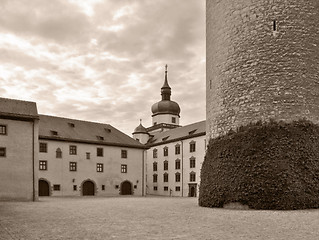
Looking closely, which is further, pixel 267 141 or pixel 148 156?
pixel 148 156

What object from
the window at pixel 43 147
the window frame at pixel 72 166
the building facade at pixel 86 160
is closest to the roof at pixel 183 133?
the building facade at pixel 86 160

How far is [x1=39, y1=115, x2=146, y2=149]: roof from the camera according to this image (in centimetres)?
3944

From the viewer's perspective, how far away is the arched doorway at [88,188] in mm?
39909

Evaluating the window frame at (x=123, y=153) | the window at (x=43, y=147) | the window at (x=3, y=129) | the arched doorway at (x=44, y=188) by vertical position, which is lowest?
the arched doorway at (x=44, y=188)

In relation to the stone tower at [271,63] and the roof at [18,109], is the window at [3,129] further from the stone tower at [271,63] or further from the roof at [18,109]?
the stone tower at [271,63]

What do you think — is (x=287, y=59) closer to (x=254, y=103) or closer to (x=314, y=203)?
(x=254, y=103)

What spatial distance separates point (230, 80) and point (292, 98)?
3.06 meters

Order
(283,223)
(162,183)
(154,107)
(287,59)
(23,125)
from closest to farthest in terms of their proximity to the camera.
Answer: (283,223) → (287,59) → (23,125) → (162,183) → (154,107)

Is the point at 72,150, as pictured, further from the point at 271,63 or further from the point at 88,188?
the point at 271,63

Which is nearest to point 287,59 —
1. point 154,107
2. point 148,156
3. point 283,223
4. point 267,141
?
point 267,141

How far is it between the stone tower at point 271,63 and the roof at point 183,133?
83.4 ft

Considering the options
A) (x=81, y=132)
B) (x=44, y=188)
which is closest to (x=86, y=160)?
(x=81, y=132)

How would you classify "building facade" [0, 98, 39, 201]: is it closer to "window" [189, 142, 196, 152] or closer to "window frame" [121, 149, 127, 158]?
"window frame" [121, 149, 127, 158]

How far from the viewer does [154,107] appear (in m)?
70.2
